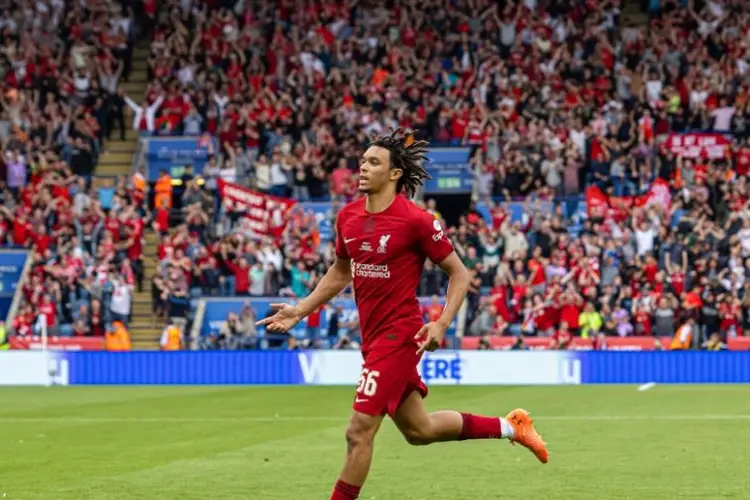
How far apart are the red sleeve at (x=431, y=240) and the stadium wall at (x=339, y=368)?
19523mm

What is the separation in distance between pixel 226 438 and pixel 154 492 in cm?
560

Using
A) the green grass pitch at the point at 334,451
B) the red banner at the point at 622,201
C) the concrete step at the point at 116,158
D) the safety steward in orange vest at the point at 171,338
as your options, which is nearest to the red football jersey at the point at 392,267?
the green grass pitch at the point at 334,451

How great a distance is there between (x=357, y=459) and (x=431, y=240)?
1388 millimetres

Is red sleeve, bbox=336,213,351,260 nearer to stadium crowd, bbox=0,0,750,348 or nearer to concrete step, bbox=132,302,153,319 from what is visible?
stadium crowd, bbox=0,0,750,348

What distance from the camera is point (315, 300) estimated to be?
995cm

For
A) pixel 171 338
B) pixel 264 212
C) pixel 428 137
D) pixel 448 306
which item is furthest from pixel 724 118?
pixel 448 306

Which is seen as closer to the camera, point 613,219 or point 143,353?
point 143,353

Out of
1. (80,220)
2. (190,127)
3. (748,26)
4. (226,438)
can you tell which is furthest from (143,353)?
(748,26)

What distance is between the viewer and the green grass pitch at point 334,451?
11855 millimetres

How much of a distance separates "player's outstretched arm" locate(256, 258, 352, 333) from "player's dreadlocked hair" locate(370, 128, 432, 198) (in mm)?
640

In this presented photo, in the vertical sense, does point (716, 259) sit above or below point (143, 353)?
above

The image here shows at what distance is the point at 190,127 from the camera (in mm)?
38031

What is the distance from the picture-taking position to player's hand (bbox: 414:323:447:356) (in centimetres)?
906

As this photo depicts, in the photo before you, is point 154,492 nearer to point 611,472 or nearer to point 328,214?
point 611,472
